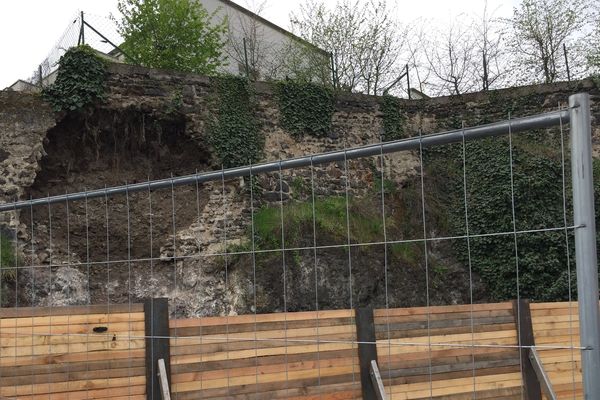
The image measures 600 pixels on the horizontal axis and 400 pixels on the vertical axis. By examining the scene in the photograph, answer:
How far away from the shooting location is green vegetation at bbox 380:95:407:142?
1348cm

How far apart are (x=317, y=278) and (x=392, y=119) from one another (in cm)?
571

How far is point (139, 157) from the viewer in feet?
37.2

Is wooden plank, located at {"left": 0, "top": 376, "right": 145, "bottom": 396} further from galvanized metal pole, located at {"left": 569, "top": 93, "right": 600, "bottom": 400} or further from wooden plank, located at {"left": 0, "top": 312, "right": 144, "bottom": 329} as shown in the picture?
galvanized metal pole, located at {"left": 569, "top": 93, "right": 600, "bottom": 400}

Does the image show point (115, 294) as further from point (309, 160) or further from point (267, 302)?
point (309, 160)

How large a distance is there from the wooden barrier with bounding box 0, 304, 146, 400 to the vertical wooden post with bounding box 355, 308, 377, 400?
140 centimetres

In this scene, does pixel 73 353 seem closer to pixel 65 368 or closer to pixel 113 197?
pixel 65 368

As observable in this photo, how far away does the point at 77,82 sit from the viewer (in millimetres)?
→ 10383

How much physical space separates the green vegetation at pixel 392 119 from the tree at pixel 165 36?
4.02 m

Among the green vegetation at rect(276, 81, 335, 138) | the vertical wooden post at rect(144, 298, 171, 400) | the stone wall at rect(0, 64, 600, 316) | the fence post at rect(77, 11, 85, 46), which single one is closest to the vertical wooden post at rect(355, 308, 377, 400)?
the vertical wooden post at rect(144, 298, 171, 400)

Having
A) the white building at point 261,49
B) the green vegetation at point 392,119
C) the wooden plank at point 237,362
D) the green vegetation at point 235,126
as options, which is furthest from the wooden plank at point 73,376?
the white building at point 261,49

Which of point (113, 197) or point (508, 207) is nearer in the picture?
point (113, 197)

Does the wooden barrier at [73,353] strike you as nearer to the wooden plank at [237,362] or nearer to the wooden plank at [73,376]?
the wooden plank at [73,376]

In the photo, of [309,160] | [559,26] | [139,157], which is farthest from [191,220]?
[559,26]

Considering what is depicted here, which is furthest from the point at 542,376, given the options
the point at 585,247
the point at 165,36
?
the point at 165,36
